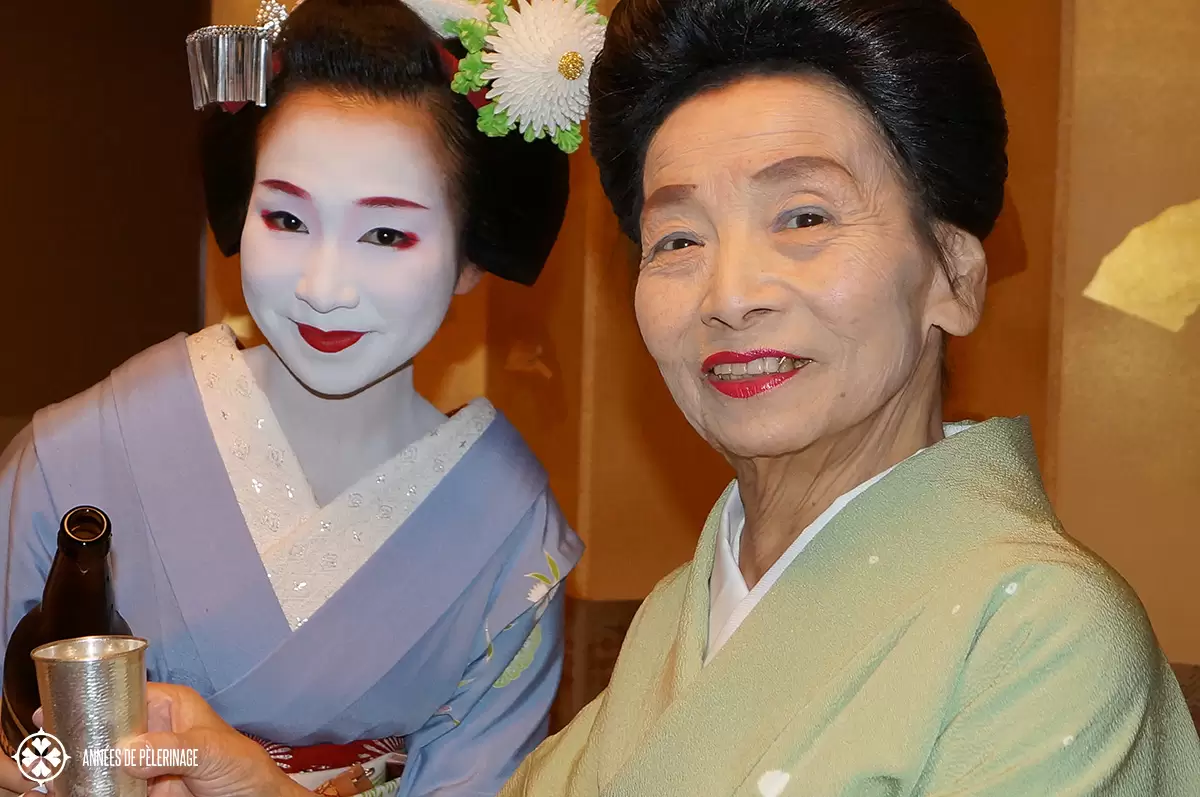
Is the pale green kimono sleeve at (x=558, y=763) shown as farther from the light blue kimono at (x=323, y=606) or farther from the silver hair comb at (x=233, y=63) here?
the silver hair comb at (x=233, y=63)

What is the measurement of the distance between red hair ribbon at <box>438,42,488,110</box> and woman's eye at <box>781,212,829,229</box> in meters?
0.56

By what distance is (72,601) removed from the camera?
135 centimetres

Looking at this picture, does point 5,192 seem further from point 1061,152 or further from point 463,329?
point 1061,152

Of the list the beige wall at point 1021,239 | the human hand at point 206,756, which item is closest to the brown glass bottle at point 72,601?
the human hand at point 206,756

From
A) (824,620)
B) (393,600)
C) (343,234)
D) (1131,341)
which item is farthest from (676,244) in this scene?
(1131,341)

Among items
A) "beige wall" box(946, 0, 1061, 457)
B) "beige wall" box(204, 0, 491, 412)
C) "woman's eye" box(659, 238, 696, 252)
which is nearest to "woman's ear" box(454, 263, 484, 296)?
"woman's eye" box(659, 238, 696, 252)

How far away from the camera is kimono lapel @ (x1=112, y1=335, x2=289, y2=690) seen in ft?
5.00

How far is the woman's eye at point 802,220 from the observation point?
3.71ft

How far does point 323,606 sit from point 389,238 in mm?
457

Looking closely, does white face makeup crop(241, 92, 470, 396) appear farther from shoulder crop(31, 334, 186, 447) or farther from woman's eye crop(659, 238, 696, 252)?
woman's eye crop(659, 238, 696, 252)

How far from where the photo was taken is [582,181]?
8.13ft

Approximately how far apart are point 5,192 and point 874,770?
176 cm

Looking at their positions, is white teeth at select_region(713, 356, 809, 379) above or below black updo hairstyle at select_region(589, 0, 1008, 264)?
below

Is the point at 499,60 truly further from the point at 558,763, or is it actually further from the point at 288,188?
the point at 558,763
